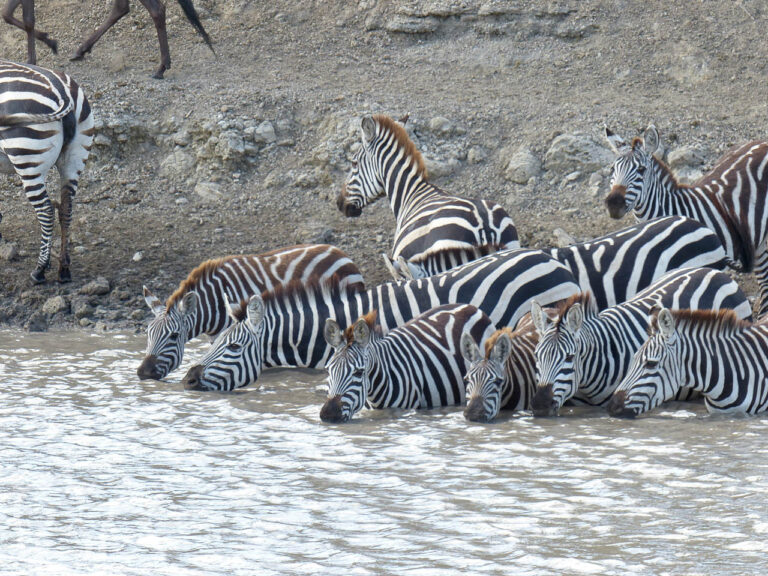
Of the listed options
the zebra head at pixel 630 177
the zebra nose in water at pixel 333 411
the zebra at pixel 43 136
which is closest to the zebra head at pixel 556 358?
the zebra nose in water at pixel 333 411

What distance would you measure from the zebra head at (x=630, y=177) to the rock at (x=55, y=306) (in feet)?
16.5

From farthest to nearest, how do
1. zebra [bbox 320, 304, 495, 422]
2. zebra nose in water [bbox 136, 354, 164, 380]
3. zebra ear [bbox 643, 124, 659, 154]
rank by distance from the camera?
zebra ear [bbox 643, 124, 659, 154] → zebra nose in water [bbox 136, 354, 164, 380] → zebra [bbox 320, 304, 495, 422]

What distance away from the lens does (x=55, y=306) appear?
1084cm

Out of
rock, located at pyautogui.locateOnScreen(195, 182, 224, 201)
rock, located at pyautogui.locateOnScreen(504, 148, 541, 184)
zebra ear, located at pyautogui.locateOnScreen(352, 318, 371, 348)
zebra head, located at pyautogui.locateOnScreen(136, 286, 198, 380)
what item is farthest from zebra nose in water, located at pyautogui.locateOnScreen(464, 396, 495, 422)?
rock, located at pyautogui.locateOnScreen(195, 182, 224, 201)

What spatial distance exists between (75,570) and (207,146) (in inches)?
360

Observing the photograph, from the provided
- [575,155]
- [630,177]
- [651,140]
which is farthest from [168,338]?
[575,155]

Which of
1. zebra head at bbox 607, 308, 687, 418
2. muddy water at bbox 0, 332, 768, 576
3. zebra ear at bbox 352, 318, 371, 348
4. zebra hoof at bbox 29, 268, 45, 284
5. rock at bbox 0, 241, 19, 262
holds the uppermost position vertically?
rock at bbox 0, 241, 19, 262

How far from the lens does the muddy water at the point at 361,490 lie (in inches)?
203

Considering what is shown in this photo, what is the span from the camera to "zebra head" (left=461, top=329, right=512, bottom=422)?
7277 mm

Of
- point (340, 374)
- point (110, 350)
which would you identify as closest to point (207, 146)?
point (110, 350)

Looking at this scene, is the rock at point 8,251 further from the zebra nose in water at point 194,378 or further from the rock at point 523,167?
the rock at point 523,167

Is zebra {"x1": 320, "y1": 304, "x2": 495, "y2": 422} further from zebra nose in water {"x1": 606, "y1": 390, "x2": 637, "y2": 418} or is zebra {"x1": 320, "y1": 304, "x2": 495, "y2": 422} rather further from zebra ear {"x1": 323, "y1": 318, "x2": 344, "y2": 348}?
zebra nose in water {"x1": 606, "y1": 390, "x2": 637, "y2": 418}

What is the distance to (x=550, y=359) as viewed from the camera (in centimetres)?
732

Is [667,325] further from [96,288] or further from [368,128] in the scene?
[96,288]
